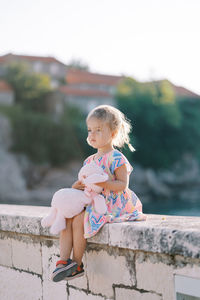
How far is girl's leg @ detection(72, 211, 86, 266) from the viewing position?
2699 millimetres

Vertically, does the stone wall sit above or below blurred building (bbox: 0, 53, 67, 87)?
below

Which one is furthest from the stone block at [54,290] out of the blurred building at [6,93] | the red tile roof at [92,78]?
the red tile roof at [92,78]

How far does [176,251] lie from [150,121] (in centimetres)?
4439

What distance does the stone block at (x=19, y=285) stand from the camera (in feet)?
10.7

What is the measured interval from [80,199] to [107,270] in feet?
1.50

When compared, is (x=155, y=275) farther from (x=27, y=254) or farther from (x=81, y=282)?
(x=27, y=254)

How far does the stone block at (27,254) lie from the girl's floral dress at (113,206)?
72 cm

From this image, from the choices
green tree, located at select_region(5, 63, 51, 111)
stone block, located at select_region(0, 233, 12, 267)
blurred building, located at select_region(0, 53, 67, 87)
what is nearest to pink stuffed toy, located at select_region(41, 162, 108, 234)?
stone block, located at select_region(0, 233, 12, 267)

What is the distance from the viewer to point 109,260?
2707 mm

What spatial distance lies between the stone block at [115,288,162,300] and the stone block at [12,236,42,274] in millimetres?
805

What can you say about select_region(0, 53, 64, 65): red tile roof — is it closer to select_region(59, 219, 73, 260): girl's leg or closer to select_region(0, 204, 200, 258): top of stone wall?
select_region(59, 219, 73, 260): girl's leg

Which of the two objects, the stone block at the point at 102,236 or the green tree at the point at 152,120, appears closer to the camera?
the stone block at the point at 102,236

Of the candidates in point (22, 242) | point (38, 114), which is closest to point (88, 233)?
point (22, 242)

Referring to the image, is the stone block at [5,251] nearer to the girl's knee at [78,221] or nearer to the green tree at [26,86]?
the girl's knee at [78,221]
